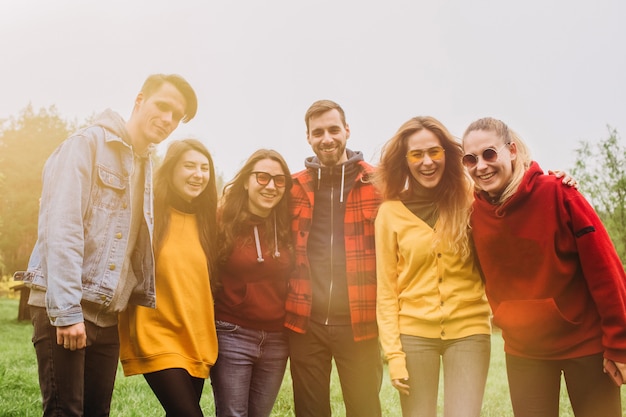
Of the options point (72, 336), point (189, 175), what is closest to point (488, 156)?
point (189, 175)

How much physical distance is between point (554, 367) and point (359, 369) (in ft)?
5.10

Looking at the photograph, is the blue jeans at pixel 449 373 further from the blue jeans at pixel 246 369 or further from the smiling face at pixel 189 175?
the smiling face at pixel 189 175

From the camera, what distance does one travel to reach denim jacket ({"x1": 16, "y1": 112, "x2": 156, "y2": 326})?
3.13 m

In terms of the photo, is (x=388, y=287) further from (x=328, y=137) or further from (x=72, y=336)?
(x=72, y=336)

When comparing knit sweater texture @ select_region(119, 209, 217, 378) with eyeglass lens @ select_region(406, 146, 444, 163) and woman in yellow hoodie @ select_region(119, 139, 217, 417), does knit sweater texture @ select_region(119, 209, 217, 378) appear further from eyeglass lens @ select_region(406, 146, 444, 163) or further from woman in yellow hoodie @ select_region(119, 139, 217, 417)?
eyeglass lens @ select_region(406, 146, 444, 163)

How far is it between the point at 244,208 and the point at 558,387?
9.42 ft

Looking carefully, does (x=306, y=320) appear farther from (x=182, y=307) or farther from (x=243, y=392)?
(x=182, y=307)

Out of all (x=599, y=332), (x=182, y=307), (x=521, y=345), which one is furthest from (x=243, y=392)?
(x=599, y=332)

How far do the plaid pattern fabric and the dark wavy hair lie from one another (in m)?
0.09

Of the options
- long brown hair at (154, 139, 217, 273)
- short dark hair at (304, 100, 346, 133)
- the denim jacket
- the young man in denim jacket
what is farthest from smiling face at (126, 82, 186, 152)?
short dark hair at (304, 100, 346, 133)

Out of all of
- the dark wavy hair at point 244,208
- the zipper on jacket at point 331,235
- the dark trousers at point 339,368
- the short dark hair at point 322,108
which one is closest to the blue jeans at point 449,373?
the dark trousers at point 339,368

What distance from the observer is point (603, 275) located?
3.23 meters

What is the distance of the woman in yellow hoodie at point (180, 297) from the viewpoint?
3.80m

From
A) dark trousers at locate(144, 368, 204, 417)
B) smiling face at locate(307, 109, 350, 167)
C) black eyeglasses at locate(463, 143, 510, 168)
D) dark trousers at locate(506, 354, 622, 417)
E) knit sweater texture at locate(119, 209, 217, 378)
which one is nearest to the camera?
dark trousers at locate(506, 354, 622, 417)
